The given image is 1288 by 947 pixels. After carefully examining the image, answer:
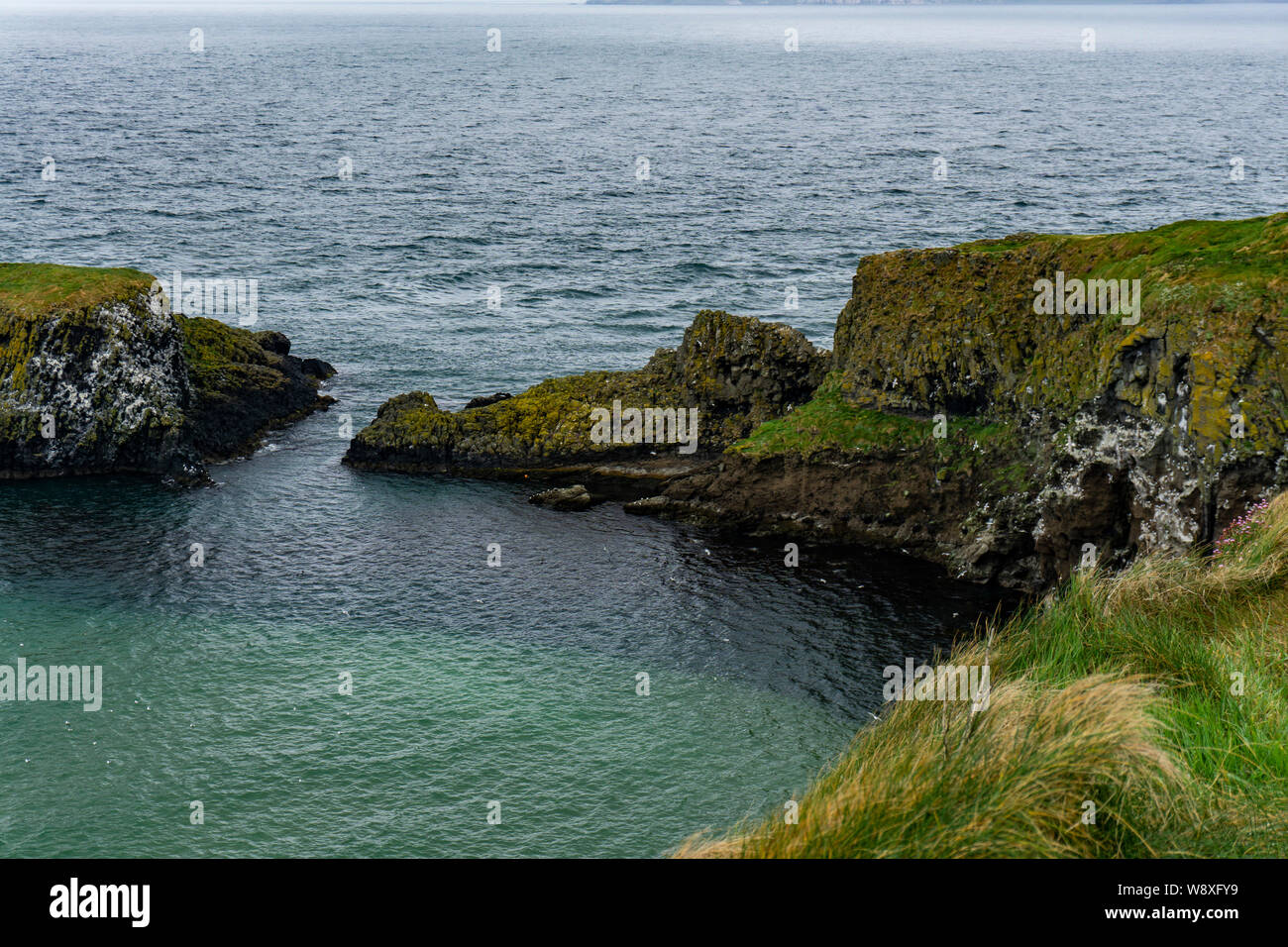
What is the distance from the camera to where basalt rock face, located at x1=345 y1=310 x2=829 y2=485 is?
165ft

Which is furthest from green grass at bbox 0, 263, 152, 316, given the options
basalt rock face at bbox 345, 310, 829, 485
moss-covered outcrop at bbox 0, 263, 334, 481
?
basalt rock face at bbox 345, 310, 829, 485

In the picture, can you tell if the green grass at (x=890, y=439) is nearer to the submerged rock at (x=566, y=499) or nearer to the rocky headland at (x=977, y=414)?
the rocky headland at (x=977, y=414)

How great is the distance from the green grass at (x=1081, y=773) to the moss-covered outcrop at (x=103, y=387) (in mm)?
40176

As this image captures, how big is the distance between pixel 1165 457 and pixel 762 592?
12763mm

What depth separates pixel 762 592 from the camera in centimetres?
3797

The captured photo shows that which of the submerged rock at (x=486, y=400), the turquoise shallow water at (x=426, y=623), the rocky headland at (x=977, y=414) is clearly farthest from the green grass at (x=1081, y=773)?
the submerged rock at (x=486, y=400)

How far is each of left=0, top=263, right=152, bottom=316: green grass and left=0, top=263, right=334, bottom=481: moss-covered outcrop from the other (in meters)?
0.05

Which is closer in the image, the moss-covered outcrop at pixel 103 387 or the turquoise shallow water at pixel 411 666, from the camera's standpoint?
the turquoise shallow water at pixel 411 666

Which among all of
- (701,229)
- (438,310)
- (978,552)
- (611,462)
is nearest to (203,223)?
(438,310)

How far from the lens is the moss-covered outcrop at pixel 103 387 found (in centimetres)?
4944

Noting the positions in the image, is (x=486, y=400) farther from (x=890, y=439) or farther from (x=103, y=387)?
(x=890, y=439)

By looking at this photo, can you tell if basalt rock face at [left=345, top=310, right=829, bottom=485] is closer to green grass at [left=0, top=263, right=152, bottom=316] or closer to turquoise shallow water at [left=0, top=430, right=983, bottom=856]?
turquoise shallow water at [left=0, top=430, right=983, bottom=856]

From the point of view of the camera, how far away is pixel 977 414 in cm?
4256
